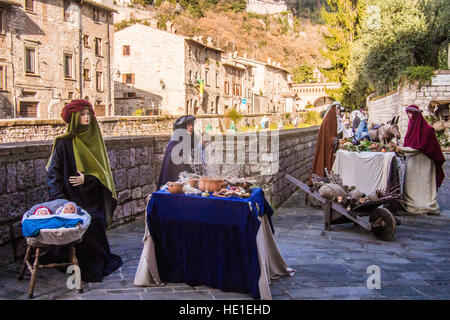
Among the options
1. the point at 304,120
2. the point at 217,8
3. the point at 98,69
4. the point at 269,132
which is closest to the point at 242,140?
the point at 269,132

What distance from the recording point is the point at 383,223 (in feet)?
20.5

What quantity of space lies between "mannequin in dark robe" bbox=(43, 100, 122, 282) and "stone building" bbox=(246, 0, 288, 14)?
12995 centimetres

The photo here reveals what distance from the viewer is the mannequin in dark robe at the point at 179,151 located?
5.53 m

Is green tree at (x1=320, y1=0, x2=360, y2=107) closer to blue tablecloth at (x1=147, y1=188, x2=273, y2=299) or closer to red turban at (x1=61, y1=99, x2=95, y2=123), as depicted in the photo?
red turban at (x1=61, y1=99, x2=95, y2=123)

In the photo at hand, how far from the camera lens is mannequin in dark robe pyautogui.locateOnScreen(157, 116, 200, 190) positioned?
5527 millimetres

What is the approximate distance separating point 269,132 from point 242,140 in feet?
2.57

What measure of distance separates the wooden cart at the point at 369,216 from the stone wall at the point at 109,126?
44.5 ft

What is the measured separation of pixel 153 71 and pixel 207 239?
38689mm

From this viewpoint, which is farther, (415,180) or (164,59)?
(164,59)

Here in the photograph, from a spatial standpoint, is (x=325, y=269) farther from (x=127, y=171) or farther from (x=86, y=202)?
(x=127, y=171)

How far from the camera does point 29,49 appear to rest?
1152 inches

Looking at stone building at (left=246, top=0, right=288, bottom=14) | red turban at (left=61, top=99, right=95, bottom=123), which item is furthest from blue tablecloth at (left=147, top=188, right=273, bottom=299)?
stone building at (left=246, top=0, right=288, bottom=14)

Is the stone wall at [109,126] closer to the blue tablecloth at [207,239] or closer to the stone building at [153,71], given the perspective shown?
the stone building at [153,71]

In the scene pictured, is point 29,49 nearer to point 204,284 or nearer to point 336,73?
point 336,73
